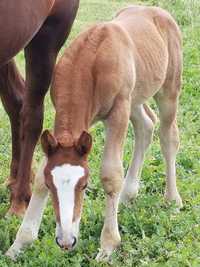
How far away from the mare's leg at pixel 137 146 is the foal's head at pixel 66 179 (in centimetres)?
124

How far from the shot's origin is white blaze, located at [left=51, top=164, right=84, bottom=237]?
4082 mm

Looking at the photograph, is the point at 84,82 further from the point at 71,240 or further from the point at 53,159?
the point at 71,240

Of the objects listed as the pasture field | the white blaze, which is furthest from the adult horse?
the white blaze

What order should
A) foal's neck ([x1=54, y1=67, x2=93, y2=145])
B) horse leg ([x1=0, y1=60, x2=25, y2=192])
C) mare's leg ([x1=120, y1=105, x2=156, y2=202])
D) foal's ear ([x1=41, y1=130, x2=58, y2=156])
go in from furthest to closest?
horse leg ([x1=0, y1=60, x2=25, y2=192]), mare's leg ([x1=120, y1=105, x2=156, y2=202]), foal's neck ([x1=54, y1=67, x2=93, y2=145]), foal's ear ([x1=41, y1=130, x2=58, y2=156])

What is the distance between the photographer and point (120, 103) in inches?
184

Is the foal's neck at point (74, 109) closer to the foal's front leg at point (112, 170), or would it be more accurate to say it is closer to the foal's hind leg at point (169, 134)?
the foal's front leg at point (112, 170)

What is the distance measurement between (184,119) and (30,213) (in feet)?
9.33

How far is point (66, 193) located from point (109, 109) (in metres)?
0.81

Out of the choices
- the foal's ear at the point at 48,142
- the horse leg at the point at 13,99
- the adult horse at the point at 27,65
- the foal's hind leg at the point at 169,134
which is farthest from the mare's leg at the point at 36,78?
the foal's ear at the point at 48,142

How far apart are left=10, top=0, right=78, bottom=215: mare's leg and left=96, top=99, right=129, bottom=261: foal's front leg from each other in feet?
2.33

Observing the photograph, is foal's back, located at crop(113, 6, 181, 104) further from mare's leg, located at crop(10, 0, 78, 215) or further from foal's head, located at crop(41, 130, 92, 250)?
foal's head, located at crop(41, 130, 92, 250)

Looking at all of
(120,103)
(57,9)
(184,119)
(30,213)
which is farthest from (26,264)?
(184,119)

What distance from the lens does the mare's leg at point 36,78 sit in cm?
512

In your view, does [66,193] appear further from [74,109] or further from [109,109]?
[109,109]
